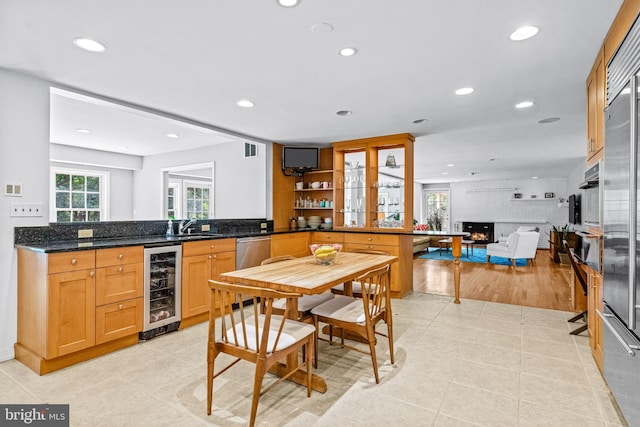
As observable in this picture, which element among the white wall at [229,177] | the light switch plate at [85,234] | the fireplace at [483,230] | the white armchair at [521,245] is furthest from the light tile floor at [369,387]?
the fireplace at [483,230]

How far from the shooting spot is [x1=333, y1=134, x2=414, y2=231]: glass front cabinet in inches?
194

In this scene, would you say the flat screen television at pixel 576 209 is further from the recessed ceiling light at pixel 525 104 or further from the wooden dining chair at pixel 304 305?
the wooden dining chair at pixel 304 305

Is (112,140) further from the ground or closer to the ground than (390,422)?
further from the ground

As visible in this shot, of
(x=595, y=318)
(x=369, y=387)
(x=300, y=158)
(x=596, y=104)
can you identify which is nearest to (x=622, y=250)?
(x=595, y=318)

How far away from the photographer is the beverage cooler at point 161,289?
3070 millimetres

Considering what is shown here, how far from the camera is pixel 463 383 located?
2.31 m

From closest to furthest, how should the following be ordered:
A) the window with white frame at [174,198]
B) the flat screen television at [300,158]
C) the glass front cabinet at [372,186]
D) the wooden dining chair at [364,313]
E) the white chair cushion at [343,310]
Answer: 1. the wooden dining chair at [364,313]
2. the white chair cushion at [343,310]
3. the glass front cabinet at [372,186]
4. the flat screen television at [300,158]
5. the window with white frame at [174,198]

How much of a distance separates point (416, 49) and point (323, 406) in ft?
8.10

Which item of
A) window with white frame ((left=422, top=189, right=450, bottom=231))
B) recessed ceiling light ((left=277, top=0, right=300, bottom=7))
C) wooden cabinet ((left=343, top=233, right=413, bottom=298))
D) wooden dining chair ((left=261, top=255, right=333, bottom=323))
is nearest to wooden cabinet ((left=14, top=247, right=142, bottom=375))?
wooden dining chair ((left=261, top=255, right=333, bottom=323))

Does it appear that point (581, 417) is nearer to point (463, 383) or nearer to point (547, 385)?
point (547, 385)

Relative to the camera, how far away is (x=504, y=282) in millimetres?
5699

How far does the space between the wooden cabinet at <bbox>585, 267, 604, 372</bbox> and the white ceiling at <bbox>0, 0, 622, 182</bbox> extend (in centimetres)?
166

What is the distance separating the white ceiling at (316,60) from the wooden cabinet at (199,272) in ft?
5.06

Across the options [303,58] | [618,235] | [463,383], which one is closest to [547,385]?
[463,383]
